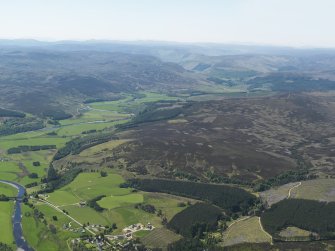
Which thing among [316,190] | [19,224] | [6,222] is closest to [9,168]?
[6,222]

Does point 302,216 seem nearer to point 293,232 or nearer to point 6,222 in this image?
point 293,232

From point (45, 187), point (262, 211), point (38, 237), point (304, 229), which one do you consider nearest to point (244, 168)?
point (262, 211)

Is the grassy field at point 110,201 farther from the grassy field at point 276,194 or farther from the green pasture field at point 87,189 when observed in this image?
the grassy field at point 276,194

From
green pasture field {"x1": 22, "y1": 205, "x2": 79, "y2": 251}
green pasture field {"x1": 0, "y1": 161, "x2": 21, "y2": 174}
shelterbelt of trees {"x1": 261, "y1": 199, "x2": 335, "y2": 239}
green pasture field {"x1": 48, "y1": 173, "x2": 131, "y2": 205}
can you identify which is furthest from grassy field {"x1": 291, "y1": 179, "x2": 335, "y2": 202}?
green pasture field {"x1": 0, "y1": 161, "x2": 21, "y2": 174}

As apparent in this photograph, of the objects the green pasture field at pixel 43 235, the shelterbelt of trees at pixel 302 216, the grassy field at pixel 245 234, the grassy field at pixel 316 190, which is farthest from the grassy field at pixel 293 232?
the green pasture field at pixel 43 235

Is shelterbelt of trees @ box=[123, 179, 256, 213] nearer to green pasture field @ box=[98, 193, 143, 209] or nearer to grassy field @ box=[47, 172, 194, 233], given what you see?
grassy field @ box=[47, 172, 194, 233]
